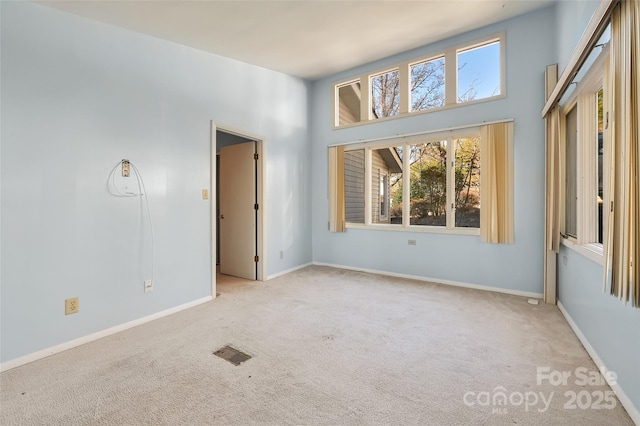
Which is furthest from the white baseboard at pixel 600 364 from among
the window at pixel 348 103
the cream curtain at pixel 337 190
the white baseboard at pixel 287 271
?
the window at pixel 348 103

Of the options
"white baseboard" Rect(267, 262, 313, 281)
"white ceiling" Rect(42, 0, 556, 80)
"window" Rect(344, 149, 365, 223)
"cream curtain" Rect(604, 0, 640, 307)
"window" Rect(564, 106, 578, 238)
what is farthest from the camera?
"window" Rect(344, 149, 365, 223)

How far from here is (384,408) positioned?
1.64 metres

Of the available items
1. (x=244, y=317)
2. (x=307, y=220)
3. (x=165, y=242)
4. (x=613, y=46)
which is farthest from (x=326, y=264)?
(x=613, y=46)

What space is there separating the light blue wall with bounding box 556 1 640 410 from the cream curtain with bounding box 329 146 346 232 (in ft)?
9.70

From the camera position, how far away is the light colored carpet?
5.25ft

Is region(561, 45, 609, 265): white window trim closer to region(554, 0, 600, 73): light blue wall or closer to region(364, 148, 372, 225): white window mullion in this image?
region(554, 0, 600, 73): light blue wall

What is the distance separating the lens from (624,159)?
137cm

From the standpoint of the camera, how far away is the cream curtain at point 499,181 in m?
3.59

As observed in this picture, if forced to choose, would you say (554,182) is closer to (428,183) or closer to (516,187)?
(516,187)

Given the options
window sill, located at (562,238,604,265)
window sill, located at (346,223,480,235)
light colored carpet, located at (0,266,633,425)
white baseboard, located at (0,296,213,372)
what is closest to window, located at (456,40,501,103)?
window sill, located at (346,223,480,235)

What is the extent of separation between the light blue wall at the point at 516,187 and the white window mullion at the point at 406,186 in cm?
24

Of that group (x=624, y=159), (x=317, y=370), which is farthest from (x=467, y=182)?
(x=317, y=370)

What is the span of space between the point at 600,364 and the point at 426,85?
378 centimetres

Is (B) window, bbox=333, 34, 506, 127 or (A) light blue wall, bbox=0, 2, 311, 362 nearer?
(A) light blue wall, bbox=0, 2, 311, 362
